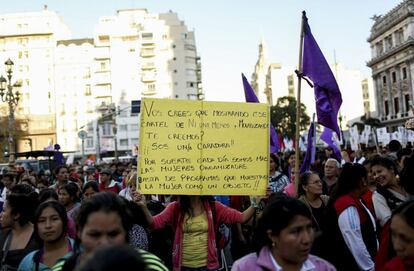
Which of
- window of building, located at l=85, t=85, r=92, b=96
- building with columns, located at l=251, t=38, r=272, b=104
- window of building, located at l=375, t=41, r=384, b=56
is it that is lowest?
window of building, located at l=85, t=85, r=92, b=96

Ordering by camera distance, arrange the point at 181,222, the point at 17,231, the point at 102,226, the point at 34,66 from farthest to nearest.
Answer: the point at 34,66, the point at 181,222, the point at 17,231, the point at 102,226

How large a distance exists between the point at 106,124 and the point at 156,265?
69.7 metres

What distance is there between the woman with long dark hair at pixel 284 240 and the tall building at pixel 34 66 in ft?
244

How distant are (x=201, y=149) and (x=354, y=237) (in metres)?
1.76

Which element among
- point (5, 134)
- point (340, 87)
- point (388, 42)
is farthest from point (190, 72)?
point (340, 87)

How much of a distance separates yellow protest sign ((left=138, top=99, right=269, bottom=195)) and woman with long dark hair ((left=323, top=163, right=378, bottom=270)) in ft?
2.93

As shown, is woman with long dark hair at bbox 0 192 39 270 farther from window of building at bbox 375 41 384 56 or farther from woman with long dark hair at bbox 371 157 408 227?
window of building at bbox 375 41 384 56

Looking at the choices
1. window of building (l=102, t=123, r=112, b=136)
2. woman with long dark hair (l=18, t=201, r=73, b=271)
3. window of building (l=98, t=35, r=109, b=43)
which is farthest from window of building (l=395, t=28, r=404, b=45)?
woman with long dark hair (l=18, t=201, r=73, b=271)

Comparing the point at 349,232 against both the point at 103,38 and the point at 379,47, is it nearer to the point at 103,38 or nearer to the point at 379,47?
the point at 103,38

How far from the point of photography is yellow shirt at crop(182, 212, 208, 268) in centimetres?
512

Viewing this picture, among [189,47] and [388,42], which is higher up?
[189,47]

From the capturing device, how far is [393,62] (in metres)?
72.9

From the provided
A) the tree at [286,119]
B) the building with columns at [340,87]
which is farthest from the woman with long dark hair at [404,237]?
the building with columns at [340,87]

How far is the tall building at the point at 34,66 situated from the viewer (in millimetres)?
74875
